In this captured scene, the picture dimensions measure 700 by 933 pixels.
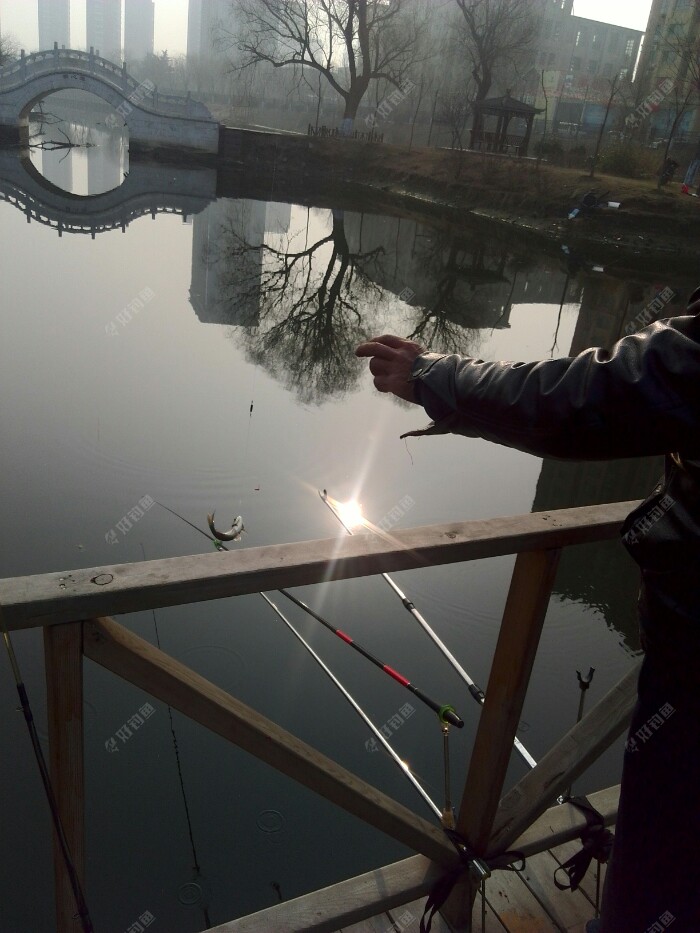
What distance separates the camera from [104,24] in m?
175

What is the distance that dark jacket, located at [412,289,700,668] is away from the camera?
1057 millimetres

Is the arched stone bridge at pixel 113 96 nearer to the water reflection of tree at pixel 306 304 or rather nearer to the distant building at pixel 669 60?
the water reflection of tree at pixel 306 304

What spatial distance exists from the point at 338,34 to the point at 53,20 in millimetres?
164562

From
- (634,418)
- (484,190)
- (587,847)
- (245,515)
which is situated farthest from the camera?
(484,190)

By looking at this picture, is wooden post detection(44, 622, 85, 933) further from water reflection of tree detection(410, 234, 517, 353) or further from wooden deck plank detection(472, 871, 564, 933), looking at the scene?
water reflection of tree detection(410, 234, 517, 353)

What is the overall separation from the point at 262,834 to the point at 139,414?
16.7 feet

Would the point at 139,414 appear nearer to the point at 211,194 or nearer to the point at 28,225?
the point at 28,225

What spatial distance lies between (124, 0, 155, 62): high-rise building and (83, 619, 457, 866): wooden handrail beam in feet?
658

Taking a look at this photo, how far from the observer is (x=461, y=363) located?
4.20 ft

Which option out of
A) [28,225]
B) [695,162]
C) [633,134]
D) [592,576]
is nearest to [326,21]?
[633,134]

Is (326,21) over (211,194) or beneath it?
over

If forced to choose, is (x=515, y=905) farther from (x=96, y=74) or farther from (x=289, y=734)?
(x=96, y=74)

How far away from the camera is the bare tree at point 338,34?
35562mm

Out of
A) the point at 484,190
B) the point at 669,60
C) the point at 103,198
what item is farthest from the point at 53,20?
the point at 484,190
